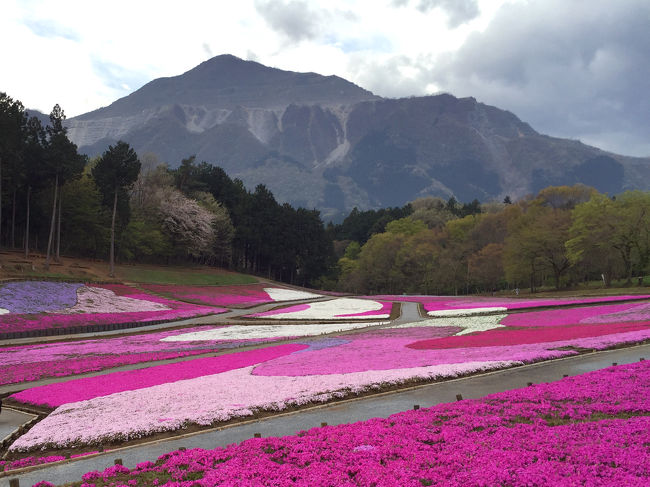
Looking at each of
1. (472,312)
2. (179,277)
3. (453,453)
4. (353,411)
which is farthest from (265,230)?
(453,453)

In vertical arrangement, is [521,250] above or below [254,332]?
above

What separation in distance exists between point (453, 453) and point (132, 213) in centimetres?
10338

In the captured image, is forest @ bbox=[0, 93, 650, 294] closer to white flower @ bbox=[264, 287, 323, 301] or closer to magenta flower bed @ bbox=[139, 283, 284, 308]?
magenta flower bed @ bbox=[139, 283, 284, 308]

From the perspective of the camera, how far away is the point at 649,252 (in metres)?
72.5

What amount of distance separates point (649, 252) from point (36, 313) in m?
82.1

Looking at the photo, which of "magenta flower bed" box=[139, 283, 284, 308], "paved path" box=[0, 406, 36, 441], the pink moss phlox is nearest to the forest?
"magenta flower bed" box=[139, 283, 284, 308]

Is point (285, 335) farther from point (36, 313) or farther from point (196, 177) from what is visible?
point (196, 177)

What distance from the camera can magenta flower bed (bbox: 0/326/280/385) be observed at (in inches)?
1020

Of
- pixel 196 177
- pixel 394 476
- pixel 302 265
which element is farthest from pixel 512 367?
pixel 196 177

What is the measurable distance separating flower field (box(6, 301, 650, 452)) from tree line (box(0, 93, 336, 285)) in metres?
51.0

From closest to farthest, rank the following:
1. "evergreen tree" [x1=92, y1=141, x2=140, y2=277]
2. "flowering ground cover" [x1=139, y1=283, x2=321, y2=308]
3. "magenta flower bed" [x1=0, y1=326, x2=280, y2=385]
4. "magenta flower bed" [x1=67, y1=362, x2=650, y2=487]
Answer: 1. "magenta flower bed" [x1=67, y1=362, x2=650, y2=487]
2. "magenta flower bed" [x1=0, y1=326, x2=280, y2=385]
3. "flowering ground cover" [x1=139, y1=283, x2=321, y2=308]
4. "evergreen tree" [x1=92, y1=141, x2=140, y2=277]

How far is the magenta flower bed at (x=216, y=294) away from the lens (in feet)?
240

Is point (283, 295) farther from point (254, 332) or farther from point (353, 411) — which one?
point (353, 411)

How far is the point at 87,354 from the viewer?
32094mm
